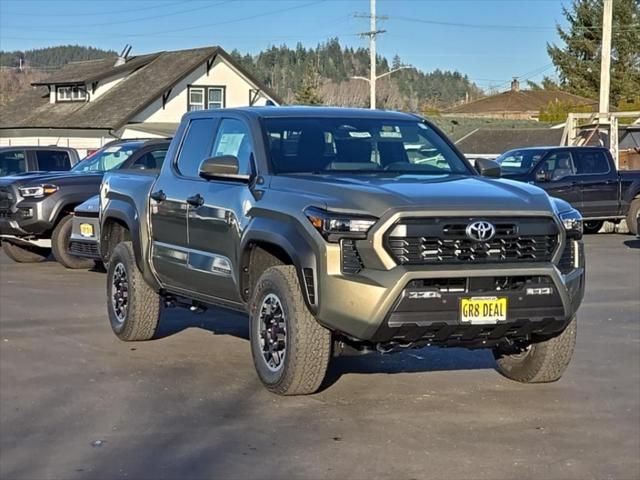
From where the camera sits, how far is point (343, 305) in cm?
672

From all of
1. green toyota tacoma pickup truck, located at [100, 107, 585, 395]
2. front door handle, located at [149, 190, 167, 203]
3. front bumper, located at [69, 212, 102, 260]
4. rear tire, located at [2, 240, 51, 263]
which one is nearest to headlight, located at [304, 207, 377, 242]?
green toyota tacoma pickup truck, located at [100, 107, 585, 395]

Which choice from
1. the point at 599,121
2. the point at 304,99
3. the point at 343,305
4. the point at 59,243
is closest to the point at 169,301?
the point at 343,305

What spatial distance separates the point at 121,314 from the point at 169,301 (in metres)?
0.61

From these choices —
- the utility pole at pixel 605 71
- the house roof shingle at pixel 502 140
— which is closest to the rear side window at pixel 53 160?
the utility pole at pixel 605 71

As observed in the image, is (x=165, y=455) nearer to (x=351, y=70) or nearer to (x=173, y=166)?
(x=173, y=166)

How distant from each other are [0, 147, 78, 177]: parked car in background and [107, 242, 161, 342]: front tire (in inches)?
372

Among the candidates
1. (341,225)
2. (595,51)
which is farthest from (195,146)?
(595,51)

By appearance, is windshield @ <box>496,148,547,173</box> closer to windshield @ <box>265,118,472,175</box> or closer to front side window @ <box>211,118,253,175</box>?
windshield @ <box>265,118,472,175</box>

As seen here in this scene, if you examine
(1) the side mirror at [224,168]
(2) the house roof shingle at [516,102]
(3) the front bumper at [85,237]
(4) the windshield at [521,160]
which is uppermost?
(2) the house roof shingle at [516,102]

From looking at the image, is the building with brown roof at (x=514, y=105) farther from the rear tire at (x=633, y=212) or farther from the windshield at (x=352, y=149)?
the windshield at (x=352, y=149)

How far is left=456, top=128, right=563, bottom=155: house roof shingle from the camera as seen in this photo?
50.9 m

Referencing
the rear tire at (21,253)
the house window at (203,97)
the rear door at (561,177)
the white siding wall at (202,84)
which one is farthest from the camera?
the house window at (203,97)

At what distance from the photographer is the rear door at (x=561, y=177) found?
70.6ft

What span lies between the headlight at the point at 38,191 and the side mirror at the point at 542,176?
9547mm
